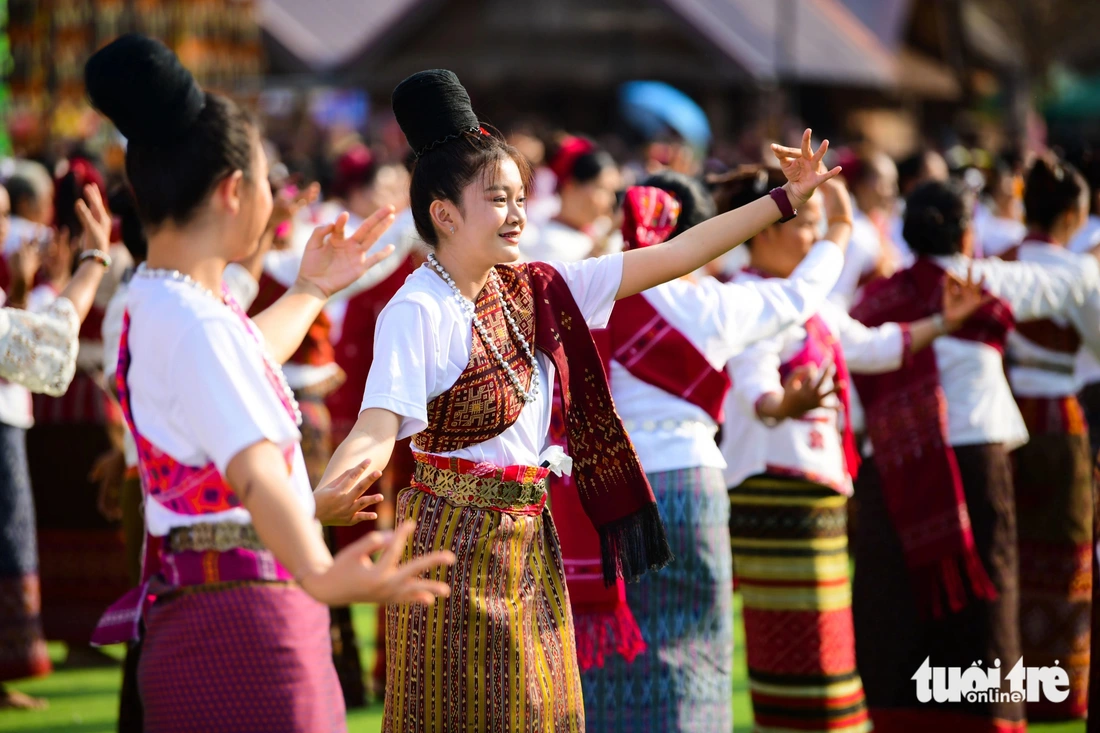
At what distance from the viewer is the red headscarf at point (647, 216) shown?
4051mm

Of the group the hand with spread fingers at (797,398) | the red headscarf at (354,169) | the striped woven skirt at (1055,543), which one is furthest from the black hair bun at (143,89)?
the red headscarf at (354,169)

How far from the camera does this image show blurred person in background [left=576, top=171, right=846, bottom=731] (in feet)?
13.0

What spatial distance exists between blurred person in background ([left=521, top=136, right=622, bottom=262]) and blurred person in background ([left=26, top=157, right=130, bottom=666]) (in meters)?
1.90

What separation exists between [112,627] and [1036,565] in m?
3.96

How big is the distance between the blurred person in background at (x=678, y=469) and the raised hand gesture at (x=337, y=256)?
1.02m

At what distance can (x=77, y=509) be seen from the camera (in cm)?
656

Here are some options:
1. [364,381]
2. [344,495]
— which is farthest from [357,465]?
[364,381]

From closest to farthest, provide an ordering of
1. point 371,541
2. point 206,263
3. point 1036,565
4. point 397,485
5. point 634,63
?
point 371,541 → point 206,263 → point 1036,565 → point 397,485 → point 634,63

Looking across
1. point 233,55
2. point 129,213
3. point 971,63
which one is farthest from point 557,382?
point 971,63

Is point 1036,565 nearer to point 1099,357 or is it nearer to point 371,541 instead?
point 1099,357

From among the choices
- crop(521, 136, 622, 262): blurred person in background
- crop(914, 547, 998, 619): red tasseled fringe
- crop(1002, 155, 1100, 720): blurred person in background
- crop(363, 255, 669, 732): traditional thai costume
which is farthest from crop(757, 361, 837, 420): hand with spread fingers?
crop(521, 136, 622, 262): blurred person in background

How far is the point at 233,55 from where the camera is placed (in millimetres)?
17656

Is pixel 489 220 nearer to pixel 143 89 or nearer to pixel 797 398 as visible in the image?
pixel 143 89

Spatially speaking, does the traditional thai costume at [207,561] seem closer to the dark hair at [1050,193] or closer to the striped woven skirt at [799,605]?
the striped woven skirt at [799,605]
